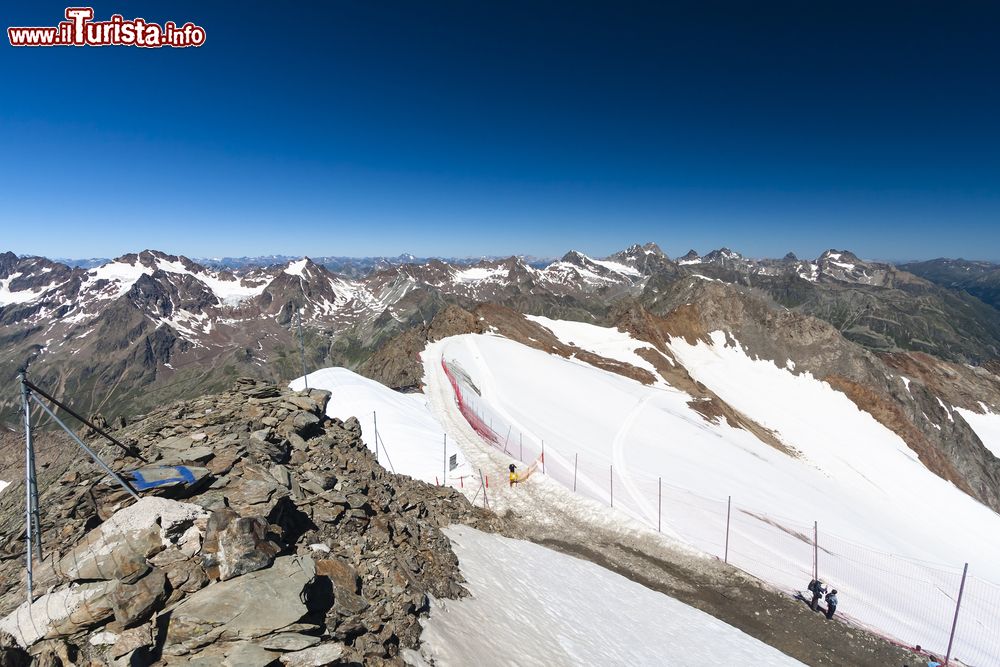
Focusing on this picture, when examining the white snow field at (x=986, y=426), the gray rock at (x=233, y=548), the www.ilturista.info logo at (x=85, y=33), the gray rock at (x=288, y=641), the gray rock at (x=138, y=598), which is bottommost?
the white snow field at (x=986, y=426)

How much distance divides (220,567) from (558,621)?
420 inches

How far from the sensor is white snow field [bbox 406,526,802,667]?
11.3 meters

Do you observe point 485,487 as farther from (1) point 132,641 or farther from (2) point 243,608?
(1) point 132,641

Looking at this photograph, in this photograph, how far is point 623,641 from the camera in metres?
14.7

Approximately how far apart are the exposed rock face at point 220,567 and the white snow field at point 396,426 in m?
13.9

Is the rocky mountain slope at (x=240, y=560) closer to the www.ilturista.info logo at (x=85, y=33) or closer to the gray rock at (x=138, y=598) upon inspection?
the gray rock at (x=138, y=598)

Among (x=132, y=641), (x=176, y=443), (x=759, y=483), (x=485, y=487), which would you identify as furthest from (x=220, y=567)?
(x=759, y=483)

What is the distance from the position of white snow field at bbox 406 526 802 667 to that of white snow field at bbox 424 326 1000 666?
6.71 m

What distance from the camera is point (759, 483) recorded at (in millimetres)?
39594

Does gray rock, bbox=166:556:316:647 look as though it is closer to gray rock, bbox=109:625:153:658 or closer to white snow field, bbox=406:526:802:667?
gray rock, bbox=109:625:153:658

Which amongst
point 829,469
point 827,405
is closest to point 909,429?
point 827,405

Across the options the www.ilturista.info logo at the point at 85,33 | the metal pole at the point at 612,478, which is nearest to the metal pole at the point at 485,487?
the metal pole at the point at 612,478

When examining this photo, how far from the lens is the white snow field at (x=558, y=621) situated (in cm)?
1126

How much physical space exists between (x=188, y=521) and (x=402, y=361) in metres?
49.3
